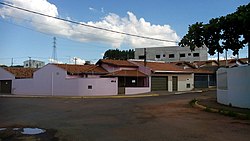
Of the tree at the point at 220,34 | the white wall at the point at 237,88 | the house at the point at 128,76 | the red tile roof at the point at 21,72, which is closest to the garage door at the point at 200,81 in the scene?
the house at the point at 128,76

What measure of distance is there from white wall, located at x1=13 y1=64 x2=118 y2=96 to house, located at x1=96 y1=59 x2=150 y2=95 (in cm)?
217

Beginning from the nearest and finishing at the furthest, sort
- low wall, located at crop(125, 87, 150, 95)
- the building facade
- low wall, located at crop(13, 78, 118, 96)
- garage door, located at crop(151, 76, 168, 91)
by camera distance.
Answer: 1. low wall, located at crop(13, 78, 118, 96)
2. low wall, located at crop(125, 87, 150, 95)
3. garage door, located at crop(151, 76, 168, 91)
4. the building facade

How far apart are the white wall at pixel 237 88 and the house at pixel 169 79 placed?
20.5 metres

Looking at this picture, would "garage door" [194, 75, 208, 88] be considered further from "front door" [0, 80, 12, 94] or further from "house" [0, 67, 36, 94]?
"front door" [0, 80, 12, 94]

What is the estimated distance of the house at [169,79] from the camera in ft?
133

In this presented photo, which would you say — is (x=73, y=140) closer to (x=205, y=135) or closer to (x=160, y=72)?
(x=205, y=135)

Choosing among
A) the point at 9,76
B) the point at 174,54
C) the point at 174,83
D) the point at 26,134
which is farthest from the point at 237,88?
the point at 174,54

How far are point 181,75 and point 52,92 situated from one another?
1850 cm

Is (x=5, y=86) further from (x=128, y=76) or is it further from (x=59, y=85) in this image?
(x=128, y=76)

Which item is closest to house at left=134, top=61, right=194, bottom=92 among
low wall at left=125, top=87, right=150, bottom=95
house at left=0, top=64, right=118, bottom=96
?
low wall at left=125, top=87, right=150, bottom=95

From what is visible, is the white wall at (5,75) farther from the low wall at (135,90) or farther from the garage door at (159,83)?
the garage door at (159,83)

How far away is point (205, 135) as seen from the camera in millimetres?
9258

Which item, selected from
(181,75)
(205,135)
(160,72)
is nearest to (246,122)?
(205,135)

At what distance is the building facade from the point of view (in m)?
78.2
